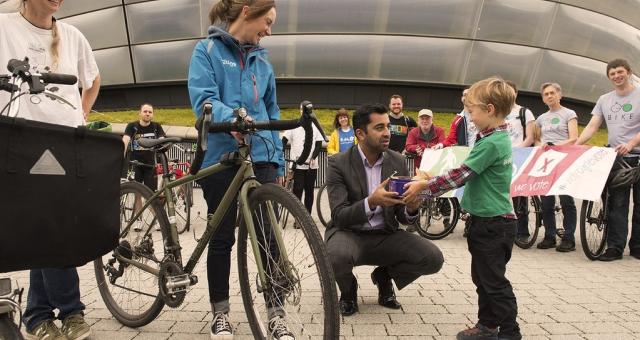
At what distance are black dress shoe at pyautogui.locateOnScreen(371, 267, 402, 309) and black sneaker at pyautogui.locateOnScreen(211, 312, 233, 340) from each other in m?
1.33

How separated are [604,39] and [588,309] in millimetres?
17343

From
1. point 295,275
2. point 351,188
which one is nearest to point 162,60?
point 351,188

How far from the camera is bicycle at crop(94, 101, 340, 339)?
2605mm

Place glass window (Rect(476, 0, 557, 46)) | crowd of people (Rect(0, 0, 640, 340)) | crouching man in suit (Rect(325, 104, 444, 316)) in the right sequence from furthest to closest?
glass window (Rect(476, 0, 557, 46))
crouching man in suit (Rect(325, 104, 444, 316))
crowd of people (Rect(0, 0, 640, 340))

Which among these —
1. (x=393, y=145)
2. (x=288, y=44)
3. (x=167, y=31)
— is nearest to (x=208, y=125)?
(x=393, y=145)

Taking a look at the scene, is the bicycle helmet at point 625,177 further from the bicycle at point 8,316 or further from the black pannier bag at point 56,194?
the bicycle at point 8,316

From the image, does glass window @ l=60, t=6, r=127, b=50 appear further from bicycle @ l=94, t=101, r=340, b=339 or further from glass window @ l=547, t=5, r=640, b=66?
bicycle @ l=94, t=101, r=340, b=339

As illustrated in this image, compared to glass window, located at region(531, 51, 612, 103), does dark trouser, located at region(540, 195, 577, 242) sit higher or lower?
lower

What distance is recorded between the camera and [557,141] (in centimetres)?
720

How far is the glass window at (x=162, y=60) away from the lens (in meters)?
19.4

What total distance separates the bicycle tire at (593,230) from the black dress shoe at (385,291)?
9.78 ft

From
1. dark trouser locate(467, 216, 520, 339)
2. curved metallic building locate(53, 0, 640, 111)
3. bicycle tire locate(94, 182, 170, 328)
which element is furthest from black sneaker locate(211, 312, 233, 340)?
curved metallic building locate(53, 0, 640, 111)

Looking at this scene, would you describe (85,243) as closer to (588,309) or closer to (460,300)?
(460,300)

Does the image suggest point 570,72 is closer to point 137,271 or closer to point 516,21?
point 516,21
